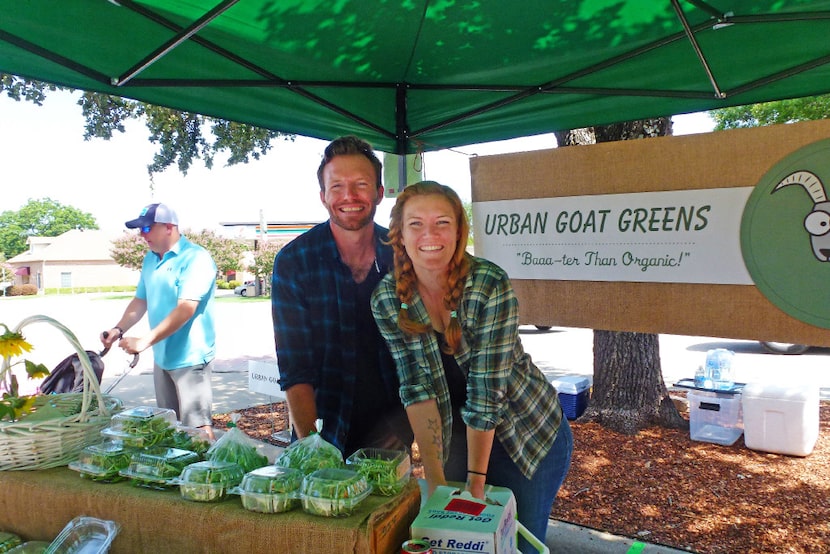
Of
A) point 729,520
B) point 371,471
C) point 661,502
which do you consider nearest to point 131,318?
point 371,471

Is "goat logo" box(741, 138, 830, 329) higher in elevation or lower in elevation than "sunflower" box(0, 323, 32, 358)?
higher

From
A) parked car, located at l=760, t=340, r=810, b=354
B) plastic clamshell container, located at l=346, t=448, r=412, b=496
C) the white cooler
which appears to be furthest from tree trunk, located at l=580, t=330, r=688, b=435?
parked car, located at l=760, t=340, r=810, b=354

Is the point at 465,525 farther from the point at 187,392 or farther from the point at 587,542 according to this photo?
the point at 187,392

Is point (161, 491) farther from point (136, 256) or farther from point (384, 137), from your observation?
point (136, 256)

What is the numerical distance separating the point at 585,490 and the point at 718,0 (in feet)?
10.7

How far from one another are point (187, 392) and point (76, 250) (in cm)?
6796

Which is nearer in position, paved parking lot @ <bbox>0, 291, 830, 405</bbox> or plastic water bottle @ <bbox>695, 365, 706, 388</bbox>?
plastic water bottle @ <bbox>695, 365, 706, 388</bbox>

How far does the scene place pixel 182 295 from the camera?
3855mm

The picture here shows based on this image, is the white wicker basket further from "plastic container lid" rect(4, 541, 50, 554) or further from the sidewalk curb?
the sidewalk curb

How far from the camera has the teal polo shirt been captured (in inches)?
154

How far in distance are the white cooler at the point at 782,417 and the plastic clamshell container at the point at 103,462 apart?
4.77 metres

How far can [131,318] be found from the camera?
13.3 feet

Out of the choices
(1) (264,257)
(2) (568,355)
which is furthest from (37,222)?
(2) (568,355)

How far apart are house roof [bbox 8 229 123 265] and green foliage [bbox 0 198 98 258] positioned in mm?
27143
